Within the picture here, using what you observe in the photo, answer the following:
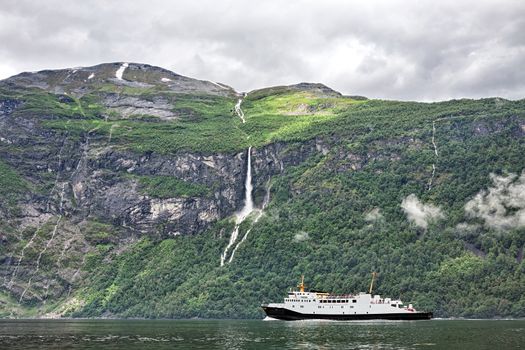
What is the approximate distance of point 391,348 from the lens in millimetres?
95375

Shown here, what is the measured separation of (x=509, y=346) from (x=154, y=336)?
188 ft

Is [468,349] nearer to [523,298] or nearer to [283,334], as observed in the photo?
[283,334]

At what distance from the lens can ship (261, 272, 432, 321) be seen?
188750 millimetres

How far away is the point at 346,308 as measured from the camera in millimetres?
191375

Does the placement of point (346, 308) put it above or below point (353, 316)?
above

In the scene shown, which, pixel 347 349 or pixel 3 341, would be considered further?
pixel 3 341

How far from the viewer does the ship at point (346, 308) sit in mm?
188750

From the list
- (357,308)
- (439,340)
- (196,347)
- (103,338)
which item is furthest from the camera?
(357,308)

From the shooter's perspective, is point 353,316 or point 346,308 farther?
point 346,308

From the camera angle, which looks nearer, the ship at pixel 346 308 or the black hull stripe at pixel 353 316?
the black hull stripe at pixel 353 316

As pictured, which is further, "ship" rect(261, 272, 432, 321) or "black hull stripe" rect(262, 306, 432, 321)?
"ship" rect(261, 272, 432, 321)

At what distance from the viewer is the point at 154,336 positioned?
125 metres

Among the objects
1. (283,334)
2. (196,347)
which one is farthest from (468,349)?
(283,334)

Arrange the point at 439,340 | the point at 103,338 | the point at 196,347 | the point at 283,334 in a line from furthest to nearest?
the point at 283,334, the point at 103,338, the point at 439,340, the point at 196,347
